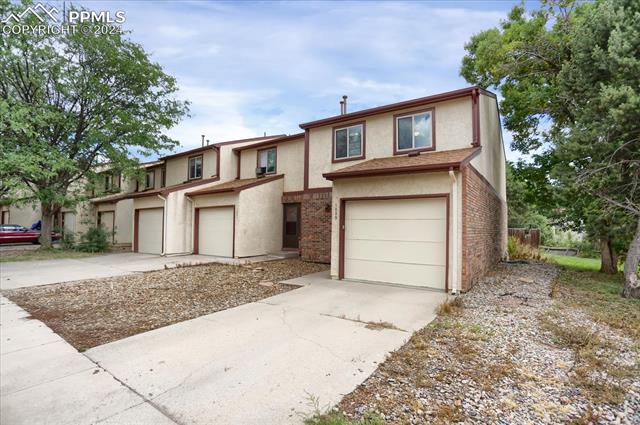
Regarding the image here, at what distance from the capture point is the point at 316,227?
12172 mm

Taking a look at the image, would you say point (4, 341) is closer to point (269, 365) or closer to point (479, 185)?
point (269, 365)

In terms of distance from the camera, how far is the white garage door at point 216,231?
1333 cm

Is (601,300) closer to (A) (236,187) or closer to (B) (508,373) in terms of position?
(B) (508,373)

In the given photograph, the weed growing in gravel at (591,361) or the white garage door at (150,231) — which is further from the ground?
the white garage door at (150,231)

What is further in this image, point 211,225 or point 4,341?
point 211,225

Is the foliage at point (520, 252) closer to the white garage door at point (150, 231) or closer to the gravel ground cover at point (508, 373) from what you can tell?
the gravel ground cover at point (508, 373)

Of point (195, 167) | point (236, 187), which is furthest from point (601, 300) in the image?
point (195, 167)

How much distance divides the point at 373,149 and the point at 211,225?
8.03 meters

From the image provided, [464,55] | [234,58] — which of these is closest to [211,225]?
[234,58]

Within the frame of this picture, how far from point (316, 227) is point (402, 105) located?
5.33 metres

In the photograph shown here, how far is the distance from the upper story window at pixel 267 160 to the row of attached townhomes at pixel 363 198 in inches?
2.5

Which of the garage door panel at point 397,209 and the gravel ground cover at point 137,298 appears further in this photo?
the garage door panel at point 397,209

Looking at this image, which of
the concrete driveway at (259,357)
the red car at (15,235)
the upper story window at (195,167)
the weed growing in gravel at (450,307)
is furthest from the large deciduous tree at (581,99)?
the red car at (15,235)

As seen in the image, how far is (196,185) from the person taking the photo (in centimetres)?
1505
